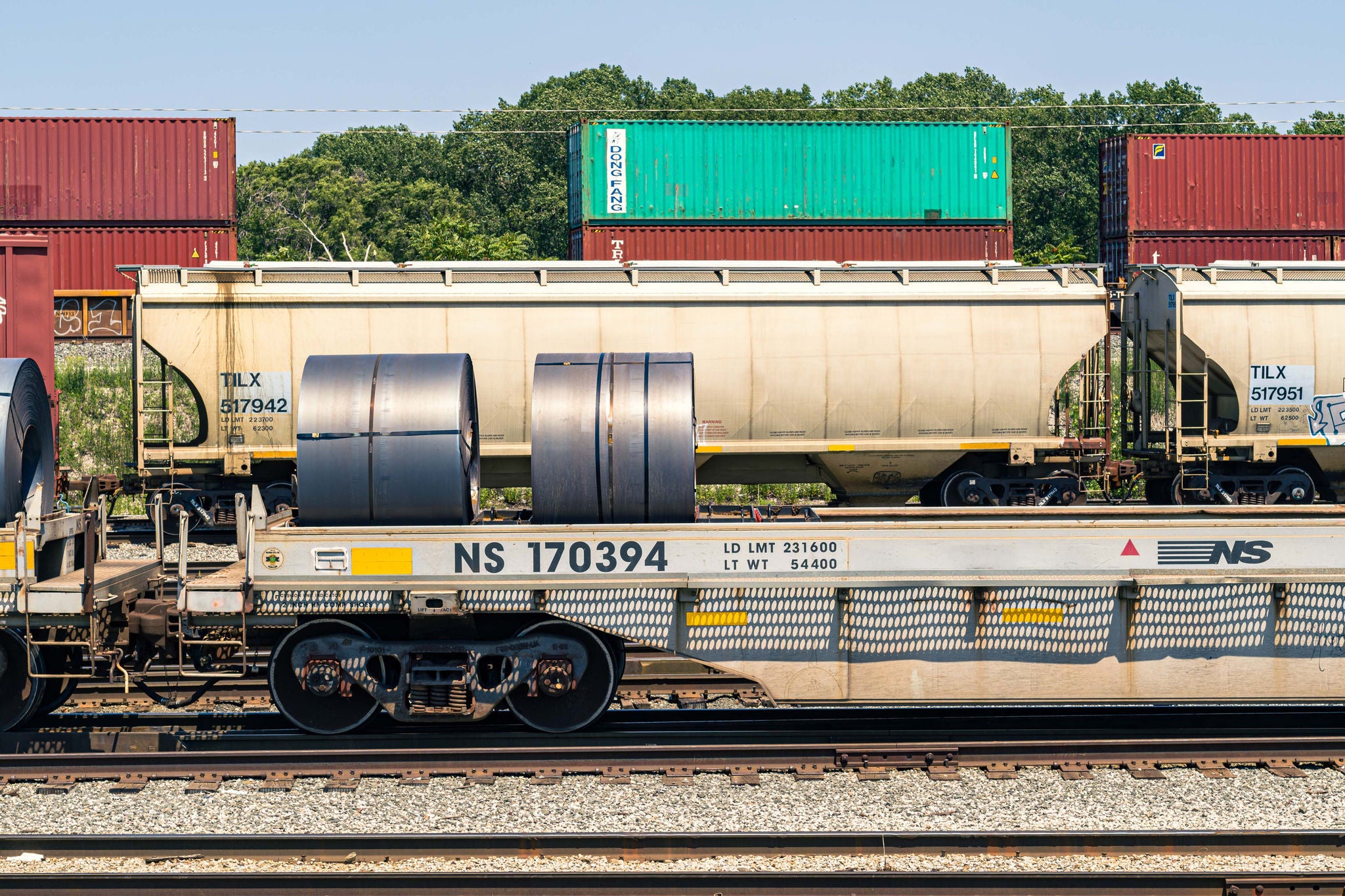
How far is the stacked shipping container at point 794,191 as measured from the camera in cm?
3106

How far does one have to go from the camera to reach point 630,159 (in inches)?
1226

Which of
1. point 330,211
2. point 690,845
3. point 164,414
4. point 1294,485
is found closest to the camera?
point 690,845

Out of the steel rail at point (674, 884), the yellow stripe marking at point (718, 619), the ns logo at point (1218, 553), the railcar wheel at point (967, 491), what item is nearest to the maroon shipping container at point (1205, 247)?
the railcar wheel at point (967, 491)

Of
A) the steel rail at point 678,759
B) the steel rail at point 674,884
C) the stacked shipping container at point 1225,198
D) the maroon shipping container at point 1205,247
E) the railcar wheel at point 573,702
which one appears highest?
the stacked shipping container at point 1225,198

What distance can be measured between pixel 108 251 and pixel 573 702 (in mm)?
25855

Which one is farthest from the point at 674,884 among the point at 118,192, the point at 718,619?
the point at 118,192

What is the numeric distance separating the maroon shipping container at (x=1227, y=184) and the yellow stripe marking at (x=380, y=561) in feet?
90.1

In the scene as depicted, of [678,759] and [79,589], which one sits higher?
[79,589]

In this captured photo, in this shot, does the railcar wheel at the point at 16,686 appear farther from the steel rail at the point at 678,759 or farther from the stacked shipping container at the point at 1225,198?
the stacked shipping container at the point at 1225,198

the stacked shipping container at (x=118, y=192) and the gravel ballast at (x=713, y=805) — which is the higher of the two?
the stacked shipping container at (x=118, y=192)

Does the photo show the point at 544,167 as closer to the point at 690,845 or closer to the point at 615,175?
the point at 615,175

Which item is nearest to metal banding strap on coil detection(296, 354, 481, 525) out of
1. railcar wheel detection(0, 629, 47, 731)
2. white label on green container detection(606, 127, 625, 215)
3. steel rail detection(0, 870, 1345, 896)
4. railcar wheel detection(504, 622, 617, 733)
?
railcar wheel detection(504, 622, 617, 733)

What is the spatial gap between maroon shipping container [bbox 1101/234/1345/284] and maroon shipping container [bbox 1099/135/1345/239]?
0.21 m

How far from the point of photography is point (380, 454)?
9.42 meters
